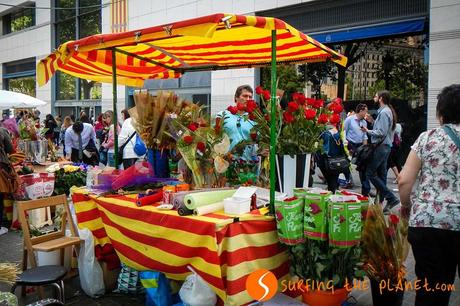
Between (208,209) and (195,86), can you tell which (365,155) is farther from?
(195,86)

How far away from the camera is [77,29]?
19828mm

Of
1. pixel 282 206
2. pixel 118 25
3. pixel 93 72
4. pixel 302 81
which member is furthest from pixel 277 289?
pixel 118 25

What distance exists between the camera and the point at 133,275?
4.05 meters

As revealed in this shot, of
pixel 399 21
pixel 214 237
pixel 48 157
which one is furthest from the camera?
pixel 399 21

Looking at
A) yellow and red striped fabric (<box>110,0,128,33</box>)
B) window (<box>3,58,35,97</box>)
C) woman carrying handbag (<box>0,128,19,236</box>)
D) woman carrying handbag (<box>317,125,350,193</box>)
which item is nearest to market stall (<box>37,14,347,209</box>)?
woman carrying handbag (<box>0,128,19,236</box>)

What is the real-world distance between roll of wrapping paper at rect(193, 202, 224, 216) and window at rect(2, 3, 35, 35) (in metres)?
23.1

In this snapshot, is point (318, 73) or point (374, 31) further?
point (318, 73)

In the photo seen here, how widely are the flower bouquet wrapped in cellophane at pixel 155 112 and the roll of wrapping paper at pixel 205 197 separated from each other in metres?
0.93

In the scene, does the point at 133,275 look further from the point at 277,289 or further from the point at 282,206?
the point at 282,206

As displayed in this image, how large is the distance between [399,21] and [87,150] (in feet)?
24.1

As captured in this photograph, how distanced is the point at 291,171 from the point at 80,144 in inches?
295

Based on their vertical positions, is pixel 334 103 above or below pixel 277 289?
above

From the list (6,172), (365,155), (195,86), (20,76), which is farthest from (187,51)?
(20,76)

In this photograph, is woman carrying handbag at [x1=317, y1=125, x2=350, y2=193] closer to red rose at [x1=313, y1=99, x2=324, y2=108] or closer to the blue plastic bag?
red rose at [x1=313, y1=99, x2=324, y2=108]
